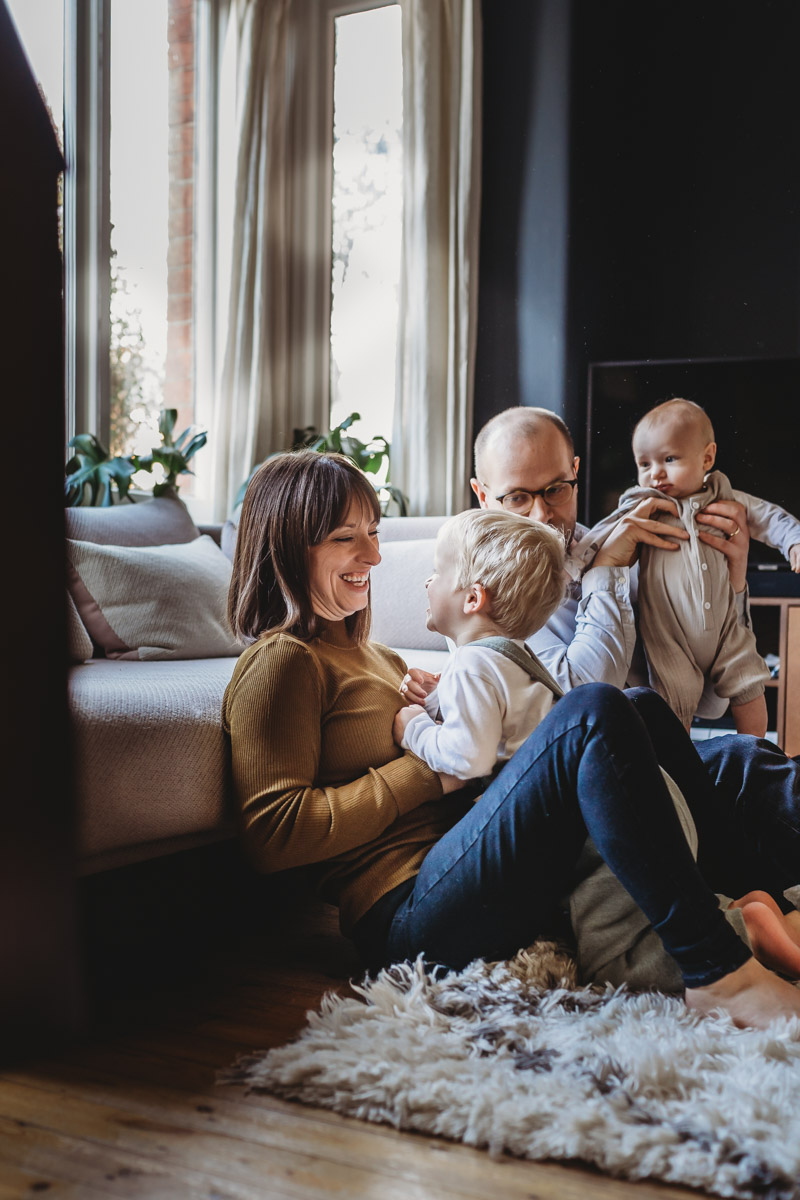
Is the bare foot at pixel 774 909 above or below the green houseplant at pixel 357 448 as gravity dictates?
below

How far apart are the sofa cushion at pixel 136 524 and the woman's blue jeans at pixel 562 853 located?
4.43 ft

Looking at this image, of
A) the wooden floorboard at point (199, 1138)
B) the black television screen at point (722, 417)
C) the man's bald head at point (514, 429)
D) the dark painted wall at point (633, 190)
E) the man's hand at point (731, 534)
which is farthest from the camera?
the dark painted wall at point (633, 190)

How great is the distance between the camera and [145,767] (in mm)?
1234

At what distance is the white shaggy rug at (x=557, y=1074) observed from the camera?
0.87 metres

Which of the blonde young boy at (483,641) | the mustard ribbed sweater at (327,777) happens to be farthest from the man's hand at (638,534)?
the mustard ribbed sweater at (327,777)

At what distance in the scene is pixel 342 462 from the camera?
54.1 inches

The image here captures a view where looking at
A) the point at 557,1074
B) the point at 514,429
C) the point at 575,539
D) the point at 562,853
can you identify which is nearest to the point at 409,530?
the point at 575,539

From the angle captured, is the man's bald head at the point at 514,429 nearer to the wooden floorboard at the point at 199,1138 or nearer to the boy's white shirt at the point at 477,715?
the boy's white shirt at the point at 477,715

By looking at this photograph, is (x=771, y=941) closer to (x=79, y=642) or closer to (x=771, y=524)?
(x=771, y=524)

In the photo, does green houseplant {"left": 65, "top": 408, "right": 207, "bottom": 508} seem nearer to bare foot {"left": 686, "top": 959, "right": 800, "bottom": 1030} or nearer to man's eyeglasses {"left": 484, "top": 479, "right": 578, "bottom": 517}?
man's eyeglasses {"left": 484, "top": 479, "right": 578, "bottom": 517}

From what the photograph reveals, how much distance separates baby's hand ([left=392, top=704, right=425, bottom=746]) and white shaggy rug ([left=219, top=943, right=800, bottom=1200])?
0.96 feet

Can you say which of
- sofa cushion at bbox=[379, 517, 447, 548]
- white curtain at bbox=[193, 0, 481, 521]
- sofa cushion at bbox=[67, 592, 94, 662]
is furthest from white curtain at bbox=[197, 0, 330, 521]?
sofa cushion at bbox=[67, 592, 94, 662]

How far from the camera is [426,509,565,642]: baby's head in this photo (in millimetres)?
1328

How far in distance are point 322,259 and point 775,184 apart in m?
1.68
